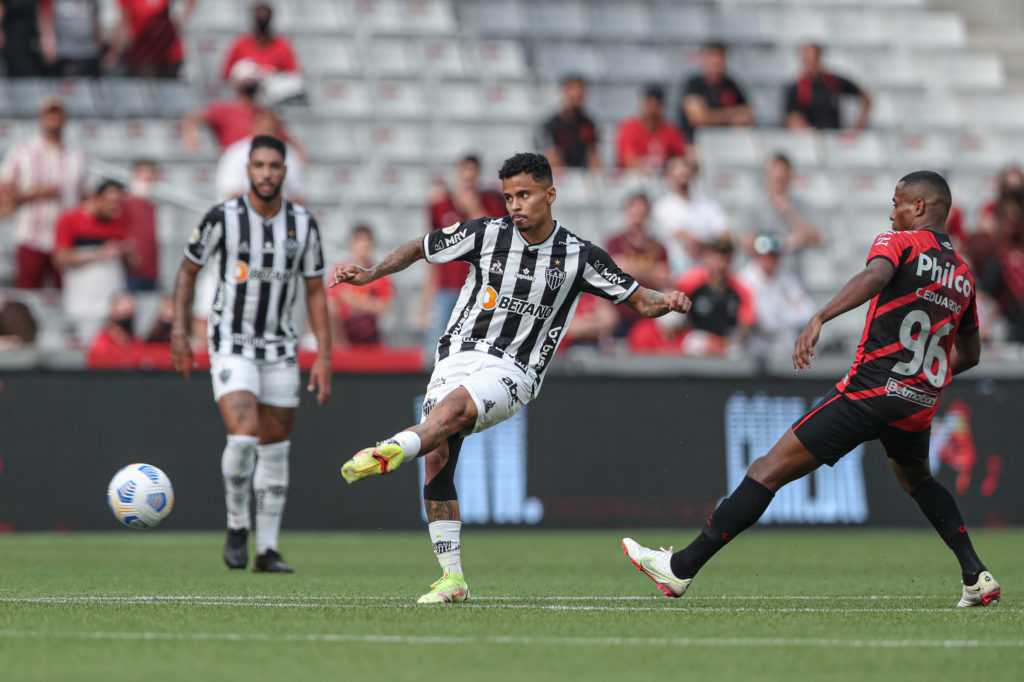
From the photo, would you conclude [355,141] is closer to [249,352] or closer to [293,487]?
[293,487]

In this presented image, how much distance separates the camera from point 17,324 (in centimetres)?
1366

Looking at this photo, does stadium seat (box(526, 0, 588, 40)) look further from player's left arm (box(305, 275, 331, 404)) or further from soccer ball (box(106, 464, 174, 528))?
soccer ball (box(106, 464, 174, 528))

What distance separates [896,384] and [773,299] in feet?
27.2

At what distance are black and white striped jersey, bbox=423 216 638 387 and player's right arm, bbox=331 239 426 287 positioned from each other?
65mm

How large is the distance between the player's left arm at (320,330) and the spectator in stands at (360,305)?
4.58m

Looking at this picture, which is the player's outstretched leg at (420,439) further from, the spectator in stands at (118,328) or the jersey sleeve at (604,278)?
the spectator in stands at (118,328)

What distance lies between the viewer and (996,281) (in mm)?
17078

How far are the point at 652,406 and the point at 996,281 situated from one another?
5.31 meters

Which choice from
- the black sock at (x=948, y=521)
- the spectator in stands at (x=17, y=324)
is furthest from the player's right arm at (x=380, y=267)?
the spectator in stands at (x=17, y=324)

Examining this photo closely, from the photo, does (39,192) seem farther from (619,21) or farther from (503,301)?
(619,21)

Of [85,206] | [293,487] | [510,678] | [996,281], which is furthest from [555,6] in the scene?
[510,678]

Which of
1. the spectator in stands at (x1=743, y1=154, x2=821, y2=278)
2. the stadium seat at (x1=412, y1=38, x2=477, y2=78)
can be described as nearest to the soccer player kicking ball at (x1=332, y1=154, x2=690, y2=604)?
the spectator in stands at (x1=743, y1=154, x2=821, y2=278)

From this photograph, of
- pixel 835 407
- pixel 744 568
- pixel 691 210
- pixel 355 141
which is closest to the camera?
pixel 835 407

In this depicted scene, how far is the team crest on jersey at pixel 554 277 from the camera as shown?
7.48 metres
